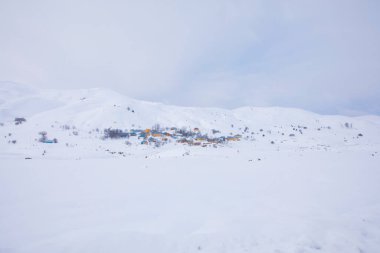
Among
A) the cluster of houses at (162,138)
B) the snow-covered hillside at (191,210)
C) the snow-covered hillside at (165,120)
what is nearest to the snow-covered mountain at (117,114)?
the snow-covered hillside at (165,120)

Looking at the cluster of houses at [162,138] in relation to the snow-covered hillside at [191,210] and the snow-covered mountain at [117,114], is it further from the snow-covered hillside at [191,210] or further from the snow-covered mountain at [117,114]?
the snow-covered hillside at [191,210]

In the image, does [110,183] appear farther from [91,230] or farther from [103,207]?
[91,230]

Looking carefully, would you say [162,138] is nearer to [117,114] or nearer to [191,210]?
[117,114]

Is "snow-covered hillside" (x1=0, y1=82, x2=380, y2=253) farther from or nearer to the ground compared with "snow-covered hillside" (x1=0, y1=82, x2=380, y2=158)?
nearer to the ground

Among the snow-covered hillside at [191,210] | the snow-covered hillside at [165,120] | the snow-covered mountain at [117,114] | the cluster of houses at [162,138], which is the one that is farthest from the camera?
the snow-covered mountain at [117,114]

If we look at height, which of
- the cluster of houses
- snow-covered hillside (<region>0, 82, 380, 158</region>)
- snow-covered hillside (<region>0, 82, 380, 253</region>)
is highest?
snow-covered hillside (<region>0, 82, 380, 158</region>)

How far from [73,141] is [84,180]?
74.6ft

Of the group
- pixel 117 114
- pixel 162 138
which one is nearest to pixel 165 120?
pixel 117 114

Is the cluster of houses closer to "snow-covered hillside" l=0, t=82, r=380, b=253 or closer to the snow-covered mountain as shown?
the snow-covered mountain

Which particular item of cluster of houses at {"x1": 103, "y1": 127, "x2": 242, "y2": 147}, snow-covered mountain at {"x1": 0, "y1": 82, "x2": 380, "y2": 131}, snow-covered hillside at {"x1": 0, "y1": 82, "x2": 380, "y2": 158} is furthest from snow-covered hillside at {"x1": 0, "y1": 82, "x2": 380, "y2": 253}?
snow-covered mountain at {"x1": 0, "y1": 82, "x2": 380, "y2": 131}

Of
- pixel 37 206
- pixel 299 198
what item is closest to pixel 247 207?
pixel 299 198

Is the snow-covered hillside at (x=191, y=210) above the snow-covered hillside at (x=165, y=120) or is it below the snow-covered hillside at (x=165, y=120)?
below

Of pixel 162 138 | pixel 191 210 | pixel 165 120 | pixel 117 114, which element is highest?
pixel 117 114

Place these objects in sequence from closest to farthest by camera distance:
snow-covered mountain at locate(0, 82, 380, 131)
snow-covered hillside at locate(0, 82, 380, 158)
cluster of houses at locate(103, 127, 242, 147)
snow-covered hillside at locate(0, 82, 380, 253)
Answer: snow-covered hillside at locate(0, 82, 380, 253) < cluster of houses at locate(103, 127, 242, 147) < snow-covered hillside at locate(0, 82, 380, 158) < snow-covered mountain at locate(0, 82, 380, 131)
